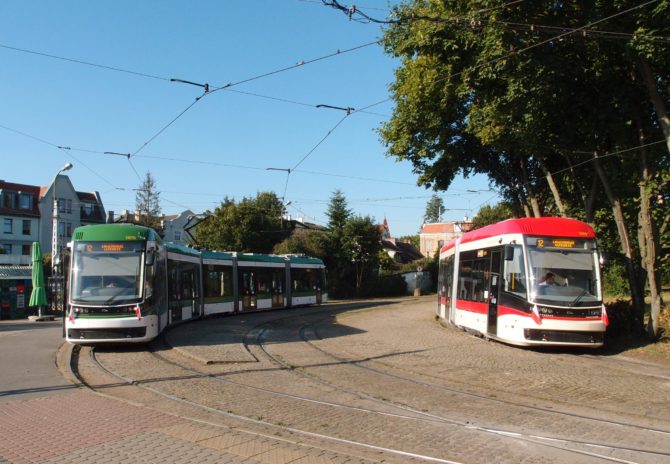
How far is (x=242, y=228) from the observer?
5338cm

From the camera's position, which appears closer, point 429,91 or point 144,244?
point 144,244

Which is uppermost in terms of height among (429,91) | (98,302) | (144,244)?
(429,91)

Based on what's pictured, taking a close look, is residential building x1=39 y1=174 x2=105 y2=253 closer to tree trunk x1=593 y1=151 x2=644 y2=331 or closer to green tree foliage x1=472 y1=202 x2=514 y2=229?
green tree foliage x1=472 y1=202 x2=514 y2=229

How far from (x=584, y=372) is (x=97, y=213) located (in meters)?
70.5

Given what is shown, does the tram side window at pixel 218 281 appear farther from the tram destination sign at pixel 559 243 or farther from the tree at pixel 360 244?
the tree at pixel 360 244

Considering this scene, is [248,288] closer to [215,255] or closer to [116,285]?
[215,255]

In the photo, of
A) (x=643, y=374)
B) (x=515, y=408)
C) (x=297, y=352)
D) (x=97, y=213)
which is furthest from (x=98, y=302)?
(x=97, y=213)

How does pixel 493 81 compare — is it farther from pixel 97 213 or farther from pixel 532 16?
pixel 97 213

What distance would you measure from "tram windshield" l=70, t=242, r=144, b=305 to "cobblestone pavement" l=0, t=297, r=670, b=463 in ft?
4.51

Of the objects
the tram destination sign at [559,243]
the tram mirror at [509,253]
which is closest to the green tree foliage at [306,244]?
the tram mirror at [509,253]

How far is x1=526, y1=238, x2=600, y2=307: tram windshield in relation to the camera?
1400 centimetres

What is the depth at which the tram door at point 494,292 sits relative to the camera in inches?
622

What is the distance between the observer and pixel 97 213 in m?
73.3

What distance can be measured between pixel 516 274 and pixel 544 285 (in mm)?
785
